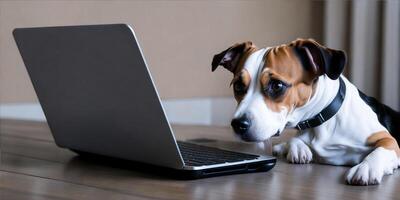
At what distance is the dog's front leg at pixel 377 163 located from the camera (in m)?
1.16

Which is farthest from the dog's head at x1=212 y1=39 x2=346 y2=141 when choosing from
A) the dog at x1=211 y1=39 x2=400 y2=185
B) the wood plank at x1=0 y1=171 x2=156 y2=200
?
the wood plank at x1=0 y1=171 x2=156 y2=200

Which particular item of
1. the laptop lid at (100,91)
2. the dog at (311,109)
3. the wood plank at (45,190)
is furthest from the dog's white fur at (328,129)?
the wood plank at (45,190)

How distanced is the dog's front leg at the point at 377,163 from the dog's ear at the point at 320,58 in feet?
0.49

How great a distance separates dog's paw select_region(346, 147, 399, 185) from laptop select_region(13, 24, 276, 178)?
0.18 meters

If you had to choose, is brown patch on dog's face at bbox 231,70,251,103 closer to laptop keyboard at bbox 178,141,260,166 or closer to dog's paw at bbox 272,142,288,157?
laptop keyboard at bbox 178,141,260,166

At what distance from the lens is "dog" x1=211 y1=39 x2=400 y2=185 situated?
3.96 feet

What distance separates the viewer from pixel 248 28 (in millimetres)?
2865

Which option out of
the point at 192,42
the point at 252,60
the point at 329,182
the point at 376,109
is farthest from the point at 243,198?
the point at 192,42

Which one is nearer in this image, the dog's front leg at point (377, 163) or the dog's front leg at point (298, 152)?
the dog's front leg at point (377, 163)

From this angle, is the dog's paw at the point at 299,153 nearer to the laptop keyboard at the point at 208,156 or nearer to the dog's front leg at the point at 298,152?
the dog's front leg at the point at 298,152

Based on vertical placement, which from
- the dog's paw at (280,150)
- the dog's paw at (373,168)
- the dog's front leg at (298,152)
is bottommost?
the dog's paw at (280,150)

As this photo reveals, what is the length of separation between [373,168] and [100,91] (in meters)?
0.48

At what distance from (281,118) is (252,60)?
0.38 ft

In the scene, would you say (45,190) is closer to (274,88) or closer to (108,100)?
(108,100)
